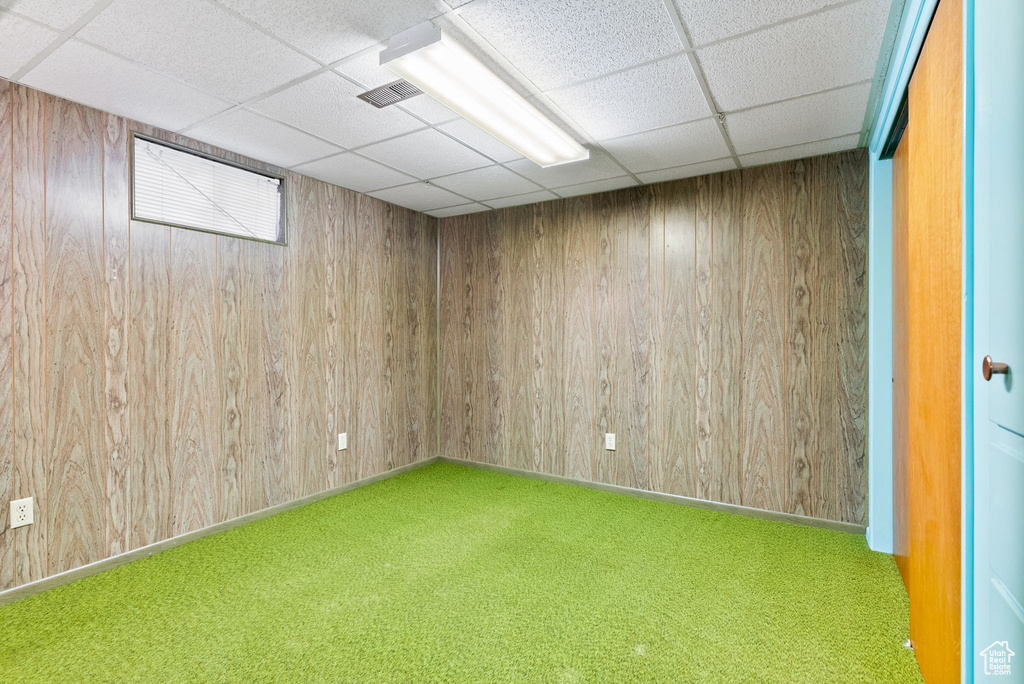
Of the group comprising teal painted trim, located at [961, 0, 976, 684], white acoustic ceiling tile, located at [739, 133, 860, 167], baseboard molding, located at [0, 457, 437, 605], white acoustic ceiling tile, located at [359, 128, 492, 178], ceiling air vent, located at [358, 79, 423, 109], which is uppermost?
white acoustic ceiling tile, located at [359, 128, 492, 178]

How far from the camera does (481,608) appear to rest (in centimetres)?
215

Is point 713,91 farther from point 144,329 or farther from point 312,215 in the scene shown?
point 144,329

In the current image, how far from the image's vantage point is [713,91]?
2.30 m

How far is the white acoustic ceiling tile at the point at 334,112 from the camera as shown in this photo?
7.57 ft

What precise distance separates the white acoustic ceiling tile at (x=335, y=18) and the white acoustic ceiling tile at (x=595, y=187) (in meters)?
2.12

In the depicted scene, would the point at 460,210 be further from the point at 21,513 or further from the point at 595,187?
the point at 21,513

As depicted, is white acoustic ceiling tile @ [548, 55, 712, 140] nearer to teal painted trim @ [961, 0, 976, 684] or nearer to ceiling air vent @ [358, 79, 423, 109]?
ceiling air vent @ [358, 79, 423, 109]

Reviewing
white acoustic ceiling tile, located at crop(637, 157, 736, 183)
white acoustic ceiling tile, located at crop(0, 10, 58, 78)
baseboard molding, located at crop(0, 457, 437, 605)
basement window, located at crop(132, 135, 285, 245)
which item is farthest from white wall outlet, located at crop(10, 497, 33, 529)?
white acoustic ceiling tile, located at crop(637, 157, 736, 183)

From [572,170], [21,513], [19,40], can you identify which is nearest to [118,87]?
[19,40]

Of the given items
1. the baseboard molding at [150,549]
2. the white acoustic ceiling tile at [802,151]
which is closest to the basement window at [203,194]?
the baseboard molding at [150,549]

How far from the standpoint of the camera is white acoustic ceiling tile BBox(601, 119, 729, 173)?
2750mm

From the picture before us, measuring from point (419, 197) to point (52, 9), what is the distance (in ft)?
8.28

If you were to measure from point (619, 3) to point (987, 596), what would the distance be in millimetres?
1984

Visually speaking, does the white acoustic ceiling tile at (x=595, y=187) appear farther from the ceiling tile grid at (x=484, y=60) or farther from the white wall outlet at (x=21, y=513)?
the white wall outlet at (x=21, y=513)
